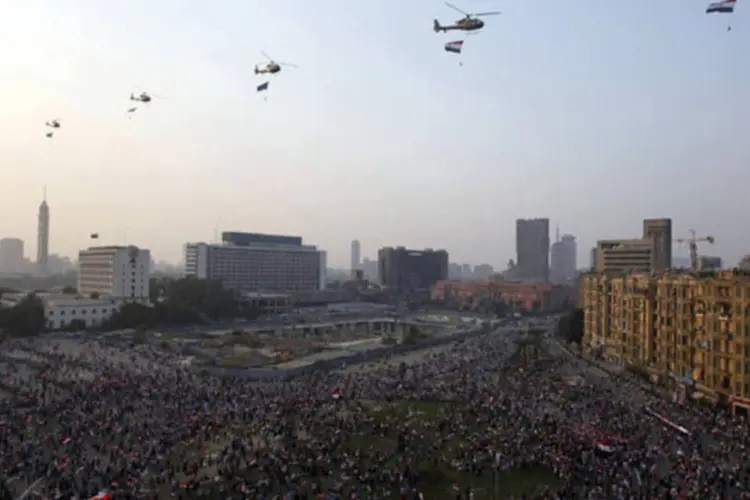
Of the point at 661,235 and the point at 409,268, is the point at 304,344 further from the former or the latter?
the point at 409,268

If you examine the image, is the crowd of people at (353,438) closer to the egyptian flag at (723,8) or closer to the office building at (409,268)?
the egyptian flag at (723,8)

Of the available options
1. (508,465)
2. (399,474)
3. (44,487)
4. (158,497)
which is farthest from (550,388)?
(44,487)

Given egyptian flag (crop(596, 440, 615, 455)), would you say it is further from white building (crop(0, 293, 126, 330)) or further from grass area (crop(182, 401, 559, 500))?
white building (crop(0, 293, 126, 330))

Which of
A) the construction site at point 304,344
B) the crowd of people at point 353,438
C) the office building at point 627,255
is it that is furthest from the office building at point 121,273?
the office building at point 627,255

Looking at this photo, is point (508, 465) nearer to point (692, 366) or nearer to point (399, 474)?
point (399, 474)

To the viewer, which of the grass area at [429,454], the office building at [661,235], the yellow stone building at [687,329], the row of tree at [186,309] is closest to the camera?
the grass area at [429,454]

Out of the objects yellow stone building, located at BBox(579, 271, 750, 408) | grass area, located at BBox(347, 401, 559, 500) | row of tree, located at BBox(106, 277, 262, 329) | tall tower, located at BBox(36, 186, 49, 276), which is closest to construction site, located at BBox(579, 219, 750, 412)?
yellow stone building, located at BBox(579, 271, 750, 408)
